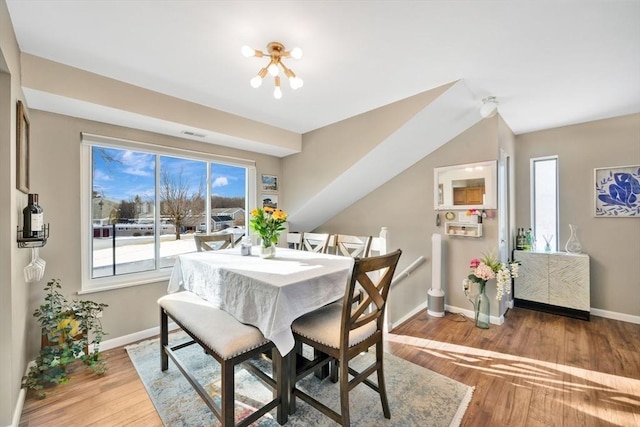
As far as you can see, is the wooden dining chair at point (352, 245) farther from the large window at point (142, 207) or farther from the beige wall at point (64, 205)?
the beige wall at point (64, 205)

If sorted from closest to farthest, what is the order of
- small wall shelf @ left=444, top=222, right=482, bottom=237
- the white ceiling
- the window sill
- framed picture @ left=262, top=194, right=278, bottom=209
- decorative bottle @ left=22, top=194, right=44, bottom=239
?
the white ceiling → decorative bottle @ left=22, top=194, right=44, bottom=239 → the window sill → small wall shelf @ left=444, top=222, right=482, bottom=237 → framed picture @ left=262, top=194, right=278, bottom=209

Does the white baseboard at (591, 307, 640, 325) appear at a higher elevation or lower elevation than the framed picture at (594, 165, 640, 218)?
lower

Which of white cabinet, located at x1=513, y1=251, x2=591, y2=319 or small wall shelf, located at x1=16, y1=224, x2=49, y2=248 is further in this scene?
white cabinet, located at x1=513, y1=251, x2=591, y2=319

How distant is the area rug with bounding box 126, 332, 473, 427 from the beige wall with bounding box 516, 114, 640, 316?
273 cm

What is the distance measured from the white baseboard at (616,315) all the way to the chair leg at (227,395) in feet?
13.9

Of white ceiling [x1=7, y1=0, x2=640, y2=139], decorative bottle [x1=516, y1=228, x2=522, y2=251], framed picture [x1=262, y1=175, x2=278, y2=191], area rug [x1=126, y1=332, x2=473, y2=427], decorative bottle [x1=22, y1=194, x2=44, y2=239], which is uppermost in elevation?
white ceiling [x1=7, y1=0, x2=640, y2=139]

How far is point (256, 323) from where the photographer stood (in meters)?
1.62

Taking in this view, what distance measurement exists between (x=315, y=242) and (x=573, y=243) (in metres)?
3.23

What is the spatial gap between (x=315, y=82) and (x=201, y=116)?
49.9 inches

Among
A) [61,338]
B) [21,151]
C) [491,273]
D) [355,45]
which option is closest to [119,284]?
[61,338]

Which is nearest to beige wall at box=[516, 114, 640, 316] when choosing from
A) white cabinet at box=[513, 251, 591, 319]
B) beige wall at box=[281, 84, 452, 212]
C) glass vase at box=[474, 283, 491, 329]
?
white cabinet at box=[513, 251, 591, 319]

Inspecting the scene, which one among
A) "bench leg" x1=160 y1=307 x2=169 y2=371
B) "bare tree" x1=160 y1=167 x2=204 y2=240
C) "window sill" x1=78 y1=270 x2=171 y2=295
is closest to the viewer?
"bench leg" x1=160 y1=307 x2=169 y2=371

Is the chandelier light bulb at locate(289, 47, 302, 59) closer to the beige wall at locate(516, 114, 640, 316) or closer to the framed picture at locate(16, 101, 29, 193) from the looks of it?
the framed picture at locate(16, 101, 29, 193)

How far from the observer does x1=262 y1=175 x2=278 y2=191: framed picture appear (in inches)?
158
